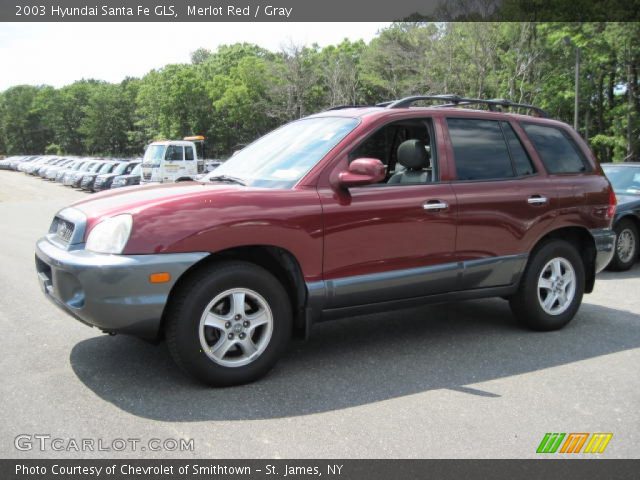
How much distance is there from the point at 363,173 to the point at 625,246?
6.32 m

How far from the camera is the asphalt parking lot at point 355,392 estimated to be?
3.32m

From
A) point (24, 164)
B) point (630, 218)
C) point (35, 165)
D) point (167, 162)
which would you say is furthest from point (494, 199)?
point (24, 164)

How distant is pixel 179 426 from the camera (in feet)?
11.3

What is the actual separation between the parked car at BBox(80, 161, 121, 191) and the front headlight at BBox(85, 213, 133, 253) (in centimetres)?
2810

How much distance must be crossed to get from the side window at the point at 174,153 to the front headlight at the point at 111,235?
20.4m

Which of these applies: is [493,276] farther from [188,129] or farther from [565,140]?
[188,129]

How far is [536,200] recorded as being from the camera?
17.2ft

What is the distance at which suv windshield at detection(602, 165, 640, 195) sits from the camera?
30.7 feet

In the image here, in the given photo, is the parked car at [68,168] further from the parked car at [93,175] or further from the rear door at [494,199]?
the rear door at [494,199]

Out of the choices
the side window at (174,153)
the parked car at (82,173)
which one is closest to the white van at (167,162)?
the side window at (174,153)

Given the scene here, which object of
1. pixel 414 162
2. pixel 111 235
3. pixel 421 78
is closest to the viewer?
pixel 111 235

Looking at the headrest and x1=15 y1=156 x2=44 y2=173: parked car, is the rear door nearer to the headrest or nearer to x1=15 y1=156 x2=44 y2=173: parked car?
the headrest
